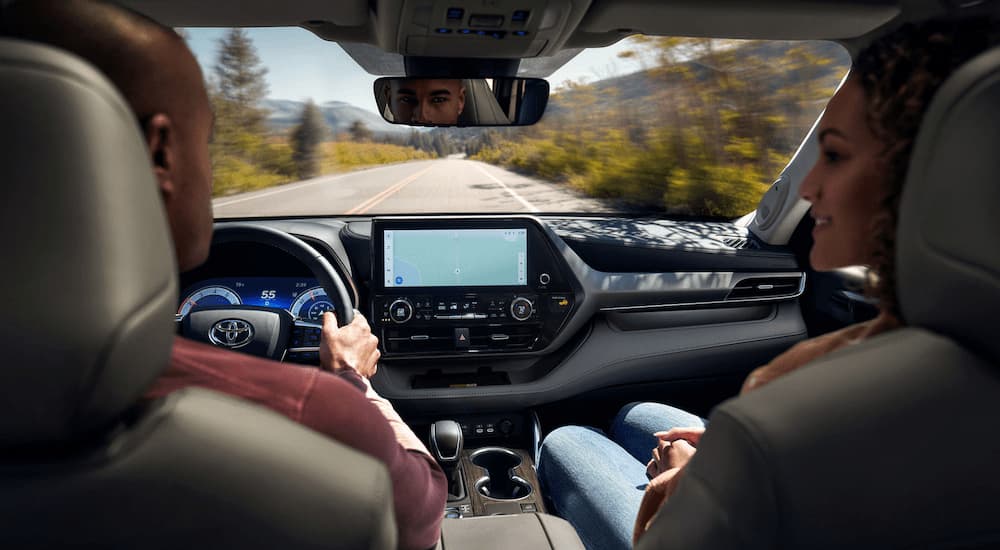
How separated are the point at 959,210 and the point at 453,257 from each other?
2685 millimetres

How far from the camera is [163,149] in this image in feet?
3.42

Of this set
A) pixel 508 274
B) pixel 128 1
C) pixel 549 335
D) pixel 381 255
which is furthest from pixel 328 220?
pixel 128 1

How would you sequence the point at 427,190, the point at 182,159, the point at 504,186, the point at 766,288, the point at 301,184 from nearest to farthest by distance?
the point at 182,159 → the point at 766,288 → the point at 427,190 → the point at 504,186 → the point at 301,184

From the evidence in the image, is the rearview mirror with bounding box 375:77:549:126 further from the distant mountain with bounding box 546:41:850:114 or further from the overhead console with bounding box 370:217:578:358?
the overhead console with bounding box 370:217:578:358

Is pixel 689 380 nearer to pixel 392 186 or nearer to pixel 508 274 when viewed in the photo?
pixel 508 274

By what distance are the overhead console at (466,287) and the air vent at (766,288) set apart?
0.93 meters

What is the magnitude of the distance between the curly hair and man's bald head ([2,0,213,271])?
1077 millimetres

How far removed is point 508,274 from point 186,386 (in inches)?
104

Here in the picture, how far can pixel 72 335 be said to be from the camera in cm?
82

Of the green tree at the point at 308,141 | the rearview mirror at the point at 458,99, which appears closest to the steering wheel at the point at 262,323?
the rearview mirror at the point at 458,99

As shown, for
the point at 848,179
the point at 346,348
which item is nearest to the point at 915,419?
the point at 848,179

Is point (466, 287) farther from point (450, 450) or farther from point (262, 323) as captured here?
point (262, 323)

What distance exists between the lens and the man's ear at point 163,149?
1016mm

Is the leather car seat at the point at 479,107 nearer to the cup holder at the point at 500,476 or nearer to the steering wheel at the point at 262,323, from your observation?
the steering wheel at the point at 262,323
